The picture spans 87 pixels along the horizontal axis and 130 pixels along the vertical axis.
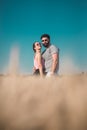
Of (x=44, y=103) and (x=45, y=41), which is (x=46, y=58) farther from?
(x=44, y=103)

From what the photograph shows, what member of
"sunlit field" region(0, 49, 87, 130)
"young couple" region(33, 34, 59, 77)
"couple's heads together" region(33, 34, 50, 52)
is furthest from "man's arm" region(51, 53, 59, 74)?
"sunlit field" region(0, 49, 87, 130)

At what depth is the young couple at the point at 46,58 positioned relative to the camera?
77.0 inches

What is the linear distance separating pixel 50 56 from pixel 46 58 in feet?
0.12

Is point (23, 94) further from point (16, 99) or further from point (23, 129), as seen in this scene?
point (23, 129)

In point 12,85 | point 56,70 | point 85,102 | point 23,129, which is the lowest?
point 23,129

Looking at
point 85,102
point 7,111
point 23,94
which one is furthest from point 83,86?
point 7,111

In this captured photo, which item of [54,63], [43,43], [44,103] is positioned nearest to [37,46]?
[43,43]

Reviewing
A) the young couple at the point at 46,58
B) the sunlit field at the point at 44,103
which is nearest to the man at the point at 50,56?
the young couple at the point at 46,58

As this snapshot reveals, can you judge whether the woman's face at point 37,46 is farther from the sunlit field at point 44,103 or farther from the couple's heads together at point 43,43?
the sunlit field at point 44,103

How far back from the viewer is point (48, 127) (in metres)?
1.37

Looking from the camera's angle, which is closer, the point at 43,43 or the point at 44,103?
the point at 44,103

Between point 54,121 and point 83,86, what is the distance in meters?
0.25

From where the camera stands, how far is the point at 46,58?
205cm

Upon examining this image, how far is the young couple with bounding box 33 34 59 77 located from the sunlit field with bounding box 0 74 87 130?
0.45 meters
